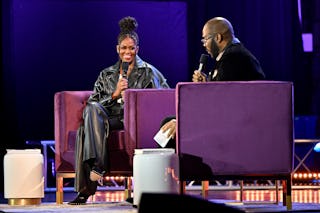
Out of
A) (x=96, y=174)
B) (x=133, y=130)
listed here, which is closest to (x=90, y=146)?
(x=96, y=174)

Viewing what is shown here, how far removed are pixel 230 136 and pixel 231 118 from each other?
0.10m

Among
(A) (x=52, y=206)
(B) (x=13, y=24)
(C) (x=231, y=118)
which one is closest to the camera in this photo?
(C) (x=231, y=118)

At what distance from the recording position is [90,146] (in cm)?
560

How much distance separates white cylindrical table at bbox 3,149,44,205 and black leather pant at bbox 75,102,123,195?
1.19 ft

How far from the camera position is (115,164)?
5.67 m

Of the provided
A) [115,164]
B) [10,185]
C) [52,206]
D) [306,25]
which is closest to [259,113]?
[115,164]

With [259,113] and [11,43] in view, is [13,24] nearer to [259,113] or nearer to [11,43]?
[11,43]

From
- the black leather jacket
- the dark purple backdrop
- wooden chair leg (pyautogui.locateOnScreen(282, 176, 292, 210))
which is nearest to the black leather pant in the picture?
the black leather jacket

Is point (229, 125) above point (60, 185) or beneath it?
above

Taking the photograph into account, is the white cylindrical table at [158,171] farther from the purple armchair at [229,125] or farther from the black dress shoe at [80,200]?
the black dress shoe at [80,200]

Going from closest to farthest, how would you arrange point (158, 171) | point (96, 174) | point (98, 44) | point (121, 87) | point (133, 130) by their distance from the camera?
point (158, 171), point (96, 174), point (133, 130), point (121, 87), point (98, 44)

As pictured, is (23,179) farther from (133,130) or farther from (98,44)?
(98,44)

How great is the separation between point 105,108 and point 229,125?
4.32 ft

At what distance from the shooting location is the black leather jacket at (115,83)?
6.11 meters
